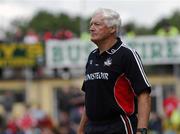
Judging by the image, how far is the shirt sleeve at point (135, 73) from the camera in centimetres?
671

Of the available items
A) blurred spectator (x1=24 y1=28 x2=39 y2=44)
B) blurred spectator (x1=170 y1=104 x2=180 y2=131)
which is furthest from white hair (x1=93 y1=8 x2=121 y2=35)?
blurred spectator (x1=24 y1=28 x2=39 y2=44)

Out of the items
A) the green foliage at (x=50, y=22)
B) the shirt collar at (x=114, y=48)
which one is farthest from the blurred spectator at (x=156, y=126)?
the green foliage at (x=50, y=22)

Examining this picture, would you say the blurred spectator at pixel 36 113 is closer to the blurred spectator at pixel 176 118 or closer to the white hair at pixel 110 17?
the blurred spectator at pixel 176 118

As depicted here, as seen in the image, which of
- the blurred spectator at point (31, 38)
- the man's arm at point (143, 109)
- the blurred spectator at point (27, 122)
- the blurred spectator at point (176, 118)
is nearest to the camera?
the man's arm at point (143, 109)

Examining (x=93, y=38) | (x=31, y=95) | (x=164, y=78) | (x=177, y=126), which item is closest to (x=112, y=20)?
(x=93, y=38)

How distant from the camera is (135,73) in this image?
265 inches

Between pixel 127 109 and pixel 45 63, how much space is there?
1696 centimetres

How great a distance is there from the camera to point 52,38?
23375 mm

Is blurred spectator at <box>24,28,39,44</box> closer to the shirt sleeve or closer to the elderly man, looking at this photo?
the elderly man

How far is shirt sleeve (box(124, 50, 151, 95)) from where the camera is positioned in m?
6.71

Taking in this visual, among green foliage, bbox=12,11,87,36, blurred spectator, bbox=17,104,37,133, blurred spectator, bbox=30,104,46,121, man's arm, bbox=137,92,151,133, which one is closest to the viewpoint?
man's arm, bbox=137,92,151,133

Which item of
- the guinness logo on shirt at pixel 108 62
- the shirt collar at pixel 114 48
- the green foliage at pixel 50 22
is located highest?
the shirt collar at pixel 114 48

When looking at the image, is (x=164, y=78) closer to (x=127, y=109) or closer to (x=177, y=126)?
(x=177, y=126)

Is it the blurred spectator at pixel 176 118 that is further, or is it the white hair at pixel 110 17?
the blurred spectator at pixel 176 118
